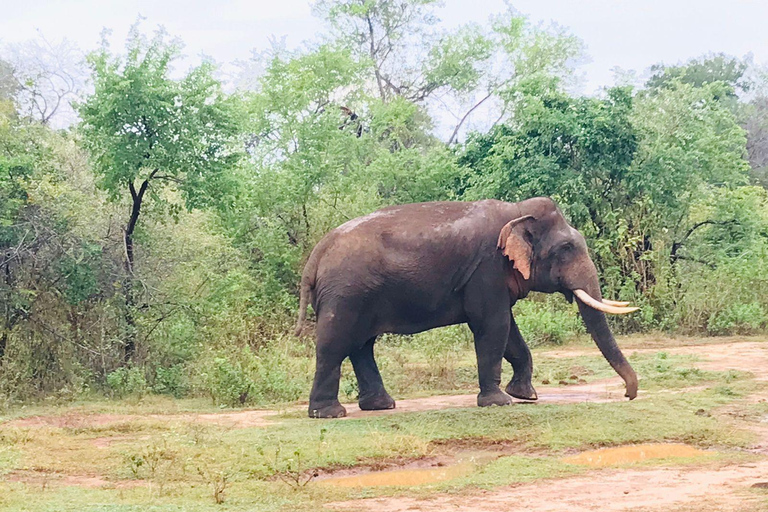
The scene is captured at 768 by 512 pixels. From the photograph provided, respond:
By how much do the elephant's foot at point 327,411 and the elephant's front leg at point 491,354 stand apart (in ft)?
4.47

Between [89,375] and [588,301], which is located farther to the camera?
[89,375]

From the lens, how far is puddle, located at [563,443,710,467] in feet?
24.7

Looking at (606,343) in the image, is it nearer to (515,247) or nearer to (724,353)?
(515,247)

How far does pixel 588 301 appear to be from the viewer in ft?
33.1

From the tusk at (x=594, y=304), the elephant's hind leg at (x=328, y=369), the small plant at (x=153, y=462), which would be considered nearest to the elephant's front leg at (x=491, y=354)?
the tusk at (x=594, y=304)

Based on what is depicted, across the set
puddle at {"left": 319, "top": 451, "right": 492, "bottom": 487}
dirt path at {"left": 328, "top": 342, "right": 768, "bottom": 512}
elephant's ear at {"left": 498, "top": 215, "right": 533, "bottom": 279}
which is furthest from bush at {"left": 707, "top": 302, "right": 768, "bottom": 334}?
puddle at {"left": 319, "top": 451, "right": 492, "bottom": 487}

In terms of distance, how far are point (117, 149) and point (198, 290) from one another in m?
2.51

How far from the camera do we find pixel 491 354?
10.0 meters

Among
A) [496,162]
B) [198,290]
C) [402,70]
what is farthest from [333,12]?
[198,290]

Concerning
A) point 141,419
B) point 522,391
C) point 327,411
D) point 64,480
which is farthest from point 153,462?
point 522,391

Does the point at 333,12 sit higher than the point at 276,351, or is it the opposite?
the point at 333,12

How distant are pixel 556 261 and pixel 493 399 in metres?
1.54

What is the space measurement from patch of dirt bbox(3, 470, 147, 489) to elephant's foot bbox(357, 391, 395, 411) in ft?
12.3

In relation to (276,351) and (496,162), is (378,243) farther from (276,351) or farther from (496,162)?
(496,162)
